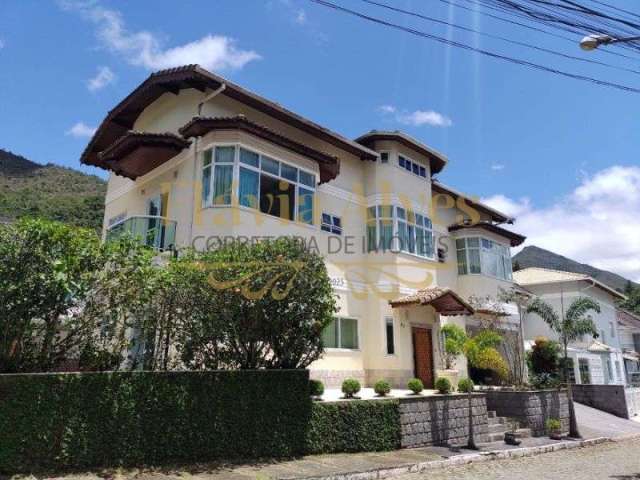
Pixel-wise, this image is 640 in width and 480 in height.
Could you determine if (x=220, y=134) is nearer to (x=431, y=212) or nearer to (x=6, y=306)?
(x=6, y=306)

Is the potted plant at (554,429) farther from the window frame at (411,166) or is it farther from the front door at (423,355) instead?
the window frame at (411,166)

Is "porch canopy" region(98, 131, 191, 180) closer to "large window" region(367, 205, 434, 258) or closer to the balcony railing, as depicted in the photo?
the balcony railing

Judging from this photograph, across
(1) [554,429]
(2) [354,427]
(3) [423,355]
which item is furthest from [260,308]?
(1) [554,429]

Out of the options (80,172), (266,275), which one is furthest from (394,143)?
(80,172)

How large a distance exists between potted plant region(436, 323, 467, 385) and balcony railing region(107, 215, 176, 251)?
10.9 m

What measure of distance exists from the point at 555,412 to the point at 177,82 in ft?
55.3

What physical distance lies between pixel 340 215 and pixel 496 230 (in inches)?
396

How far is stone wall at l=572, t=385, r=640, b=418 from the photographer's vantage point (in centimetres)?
2380

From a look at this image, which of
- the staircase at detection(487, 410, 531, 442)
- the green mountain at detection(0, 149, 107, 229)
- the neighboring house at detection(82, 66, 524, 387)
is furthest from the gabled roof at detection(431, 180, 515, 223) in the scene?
the green mountain at detection(0, 149, 107, 229)

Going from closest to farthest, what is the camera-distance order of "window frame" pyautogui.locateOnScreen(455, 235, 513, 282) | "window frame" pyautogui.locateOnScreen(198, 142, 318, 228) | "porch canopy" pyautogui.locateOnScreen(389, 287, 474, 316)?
"window frame" pyautogui.locateOnScreen(198, 142, 318, 228)
"porch canopy" pyautogui.locateOnScreen(389, 287, 474, 316)
"window frame" pyautogui.locateOnScreen(455, 235, 513, 282)

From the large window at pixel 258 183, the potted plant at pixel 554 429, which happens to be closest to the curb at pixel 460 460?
the potted plant at pixel 554 429

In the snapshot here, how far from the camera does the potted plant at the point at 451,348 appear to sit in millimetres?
19250

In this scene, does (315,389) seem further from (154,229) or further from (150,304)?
(154,229)

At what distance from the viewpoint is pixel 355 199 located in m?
20.2
